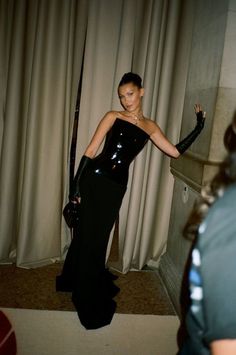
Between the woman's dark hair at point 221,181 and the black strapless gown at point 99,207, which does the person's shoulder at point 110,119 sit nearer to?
the black strapless gown at point 99,207

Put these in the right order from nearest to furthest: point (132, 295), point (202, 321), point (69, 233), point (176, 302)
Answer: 1. point (202, 321)
2. point (176, 302)
3. point (132, 295)
4. point (69, 233)

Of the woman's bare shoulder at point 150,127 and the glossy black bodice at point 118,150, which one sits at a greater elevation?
the woman's bare shoulder at point 150,127

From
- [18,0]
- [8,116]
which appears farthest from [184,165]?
[18,0]

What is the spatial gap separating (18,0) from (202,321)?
9.16 ft

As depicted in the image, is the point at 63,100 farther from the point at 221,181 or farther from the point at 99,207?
the point at 221,181

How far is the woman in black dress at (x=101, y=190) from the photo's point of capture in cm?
231

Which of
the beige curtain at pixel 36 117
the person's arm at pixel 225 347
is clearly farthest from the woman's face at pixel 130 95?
the person's arm at pixel 225 347

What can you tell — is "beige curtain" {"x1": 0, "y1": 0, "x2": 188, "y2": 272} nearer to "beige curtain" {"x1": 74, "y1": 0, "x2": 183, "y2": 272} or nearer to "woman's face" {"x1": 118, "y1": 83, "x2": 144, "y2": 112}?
"beige curtain" {"x1": 74, "y1": 0, "x2": 183, "y2": 272}

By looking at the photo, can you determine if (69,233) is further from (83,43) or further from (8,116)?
(83,43)

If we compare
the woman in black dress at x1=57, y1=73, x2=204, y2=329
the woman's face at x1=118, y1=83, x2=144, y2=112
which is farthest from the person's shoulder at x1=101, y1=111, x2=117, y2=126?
the woman's face at x1=118, y1=83, x2=144, y2=112

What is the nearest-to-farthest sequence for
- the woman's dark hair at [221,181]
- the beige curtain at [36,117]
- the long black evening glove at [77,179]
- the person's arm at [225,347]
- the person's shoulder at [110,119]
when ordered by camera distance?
Result: the person's arm at [225,347], the woman's dark hair at [221,181], the long black evening glove at [77,179], the person's shoulder at [110,119], the beige curtain at [36,117]

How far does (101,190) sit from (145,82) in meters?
1.11

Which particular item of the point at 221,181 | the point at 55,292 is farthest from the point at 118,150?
the point at 221,181

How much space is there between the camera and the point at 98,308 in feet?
7.50
